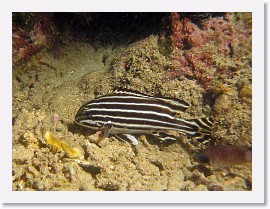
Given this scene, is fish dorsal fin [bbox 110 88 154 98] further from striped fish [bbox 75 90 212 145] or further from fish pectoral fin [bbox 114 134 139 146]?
fish pectoral fin [bbox 114 134 139 146]

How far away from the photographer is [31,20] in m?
4.41

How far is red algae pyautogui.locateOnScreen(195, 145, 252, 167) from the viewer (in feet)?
11.2

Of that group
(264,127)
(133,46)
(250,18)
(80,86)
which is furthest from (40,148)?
(250,18)

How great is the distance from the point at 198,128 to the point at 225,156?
0.58m

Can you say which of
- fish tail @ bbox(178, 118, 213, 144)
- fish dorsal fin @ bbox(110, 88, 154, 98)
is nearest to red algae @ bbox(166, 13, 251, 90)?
fish tail @ bbox(178, 118, 213, 144)

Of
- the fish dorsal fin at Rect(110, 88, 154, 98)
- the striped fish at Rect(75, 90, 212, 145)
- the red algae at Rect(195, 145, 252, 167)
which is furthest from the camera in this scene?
the fish dorsal fin at Rect(110, 88, 154, 98)

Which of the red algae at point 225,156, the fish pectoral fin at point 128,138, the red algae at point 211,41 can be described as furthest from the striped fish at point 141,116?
the red algae at point 211,41

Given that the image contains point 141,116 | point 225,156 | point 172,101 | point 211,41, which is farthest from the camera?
point 211,41

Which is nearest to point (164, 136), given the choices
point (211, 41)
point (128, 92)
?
point (128, 92)

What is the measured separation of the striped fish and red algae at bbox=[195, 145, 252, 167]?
0.22 meters

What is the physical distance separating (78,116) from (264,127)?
9.52 feet

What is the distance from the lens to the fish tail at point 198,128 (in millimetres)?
→ 3686

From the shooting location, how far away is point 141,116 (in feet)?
12.1

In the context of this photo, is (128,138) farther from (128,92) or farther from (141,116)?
(128,92)
